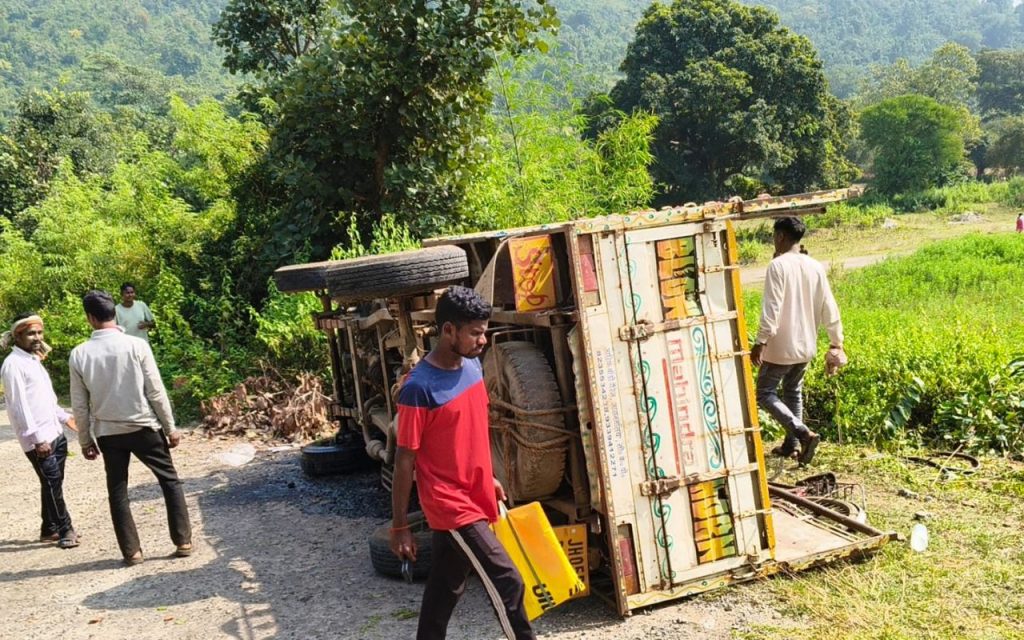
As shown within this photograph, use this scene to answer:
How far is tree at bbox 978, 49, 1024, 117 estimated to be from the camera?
79.2m

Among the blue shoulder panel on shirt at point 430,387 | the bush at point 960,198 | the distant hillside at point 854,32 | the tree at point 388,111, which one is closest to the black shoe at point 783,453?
the blue shoulder panel on shirt at point 430,387

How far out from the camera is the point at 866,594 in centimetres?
408

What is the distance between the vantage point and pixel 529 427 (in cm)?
426

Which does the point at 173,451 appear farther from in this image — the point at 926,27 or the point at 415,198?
the point at 926,27

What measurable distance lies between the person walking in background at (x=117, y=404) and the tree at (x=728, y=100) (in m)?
32.1

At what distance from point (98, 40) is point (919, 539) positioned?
127m

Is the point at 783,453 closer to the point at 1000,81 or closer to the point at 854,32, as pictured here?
the point at 1000,81

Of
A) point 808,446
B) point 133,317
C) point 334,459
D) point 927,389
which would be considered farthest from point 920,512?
point 133,317

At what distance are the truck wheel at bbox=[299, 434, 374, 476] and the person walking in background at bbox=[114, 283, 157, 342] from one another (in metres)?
4.67

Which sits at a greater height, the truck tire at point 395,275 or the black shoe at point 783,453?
the truck tire at point 395,275

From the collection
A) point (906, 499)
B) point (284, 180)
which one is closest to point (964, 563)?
point (906, 499)

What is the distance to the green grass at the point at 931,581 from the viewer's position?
377 cm

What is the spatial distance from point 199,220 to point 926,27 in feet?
736

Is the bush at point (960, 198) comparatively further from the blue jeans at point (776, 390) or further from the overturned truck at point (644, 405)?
the overturned truck at point (644, 405)
